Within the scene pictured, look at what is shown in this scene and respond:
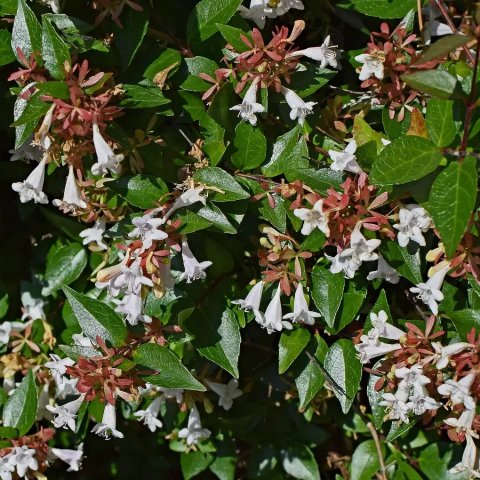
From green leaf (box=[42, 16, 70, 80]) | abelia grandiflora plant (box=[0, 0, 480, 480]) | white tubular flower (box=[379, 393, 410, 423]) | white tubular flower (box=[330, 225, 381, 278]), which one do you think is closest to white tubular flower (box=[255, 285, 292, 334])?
abelia grandiflora plant (box=[0, 0, 480, 480])

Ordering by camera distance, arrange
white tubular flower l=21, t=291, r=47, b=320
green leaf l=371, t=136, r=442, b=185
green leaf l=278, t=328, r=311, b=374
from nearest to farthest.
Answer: green leaf l=371, t=136, r=442, b=185, green leaf l=278, t=328, r=311, b=374, white tubular flower l=21, t=291, r=47, b=320

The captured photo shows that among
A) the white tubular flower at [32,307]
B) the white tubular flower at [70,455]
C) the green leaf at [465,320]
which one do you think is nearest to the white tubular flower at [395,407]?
the green leaf at [465,320]

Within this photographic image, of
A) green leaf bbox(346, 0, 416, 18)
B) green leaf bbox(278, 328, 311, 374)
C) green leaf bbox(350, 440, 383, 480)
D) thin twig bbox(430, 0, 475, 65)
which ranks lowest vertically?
green leaf bbox(350, 440, 383, 480)

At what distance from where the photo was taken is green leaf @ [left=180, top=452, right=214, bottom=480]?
8.04 ft

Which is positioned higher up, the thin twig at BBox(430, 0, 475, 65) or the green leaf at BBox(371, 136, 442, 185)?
the thin twig at BBox(430, 0, 475, 65)

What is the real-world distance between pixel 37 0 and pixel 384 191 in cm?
104

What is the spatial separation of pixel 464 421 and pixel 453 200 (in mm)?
546

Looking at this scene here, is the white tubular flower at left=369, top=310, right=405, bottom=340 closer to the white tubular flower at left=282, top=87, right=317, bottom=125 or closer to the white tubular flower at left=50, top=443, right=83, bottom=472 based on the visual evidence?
the white tubular flower at left=282, top=87, right=317, bottom=125

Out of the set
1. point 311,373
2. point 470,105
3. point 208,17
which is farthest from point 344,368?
point 208,17

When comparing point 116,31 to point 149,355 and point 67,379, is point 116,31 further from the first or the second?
point 67,379

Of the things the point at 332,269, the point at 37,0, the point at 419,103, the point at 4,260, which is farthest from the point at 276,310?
the point at 4,260

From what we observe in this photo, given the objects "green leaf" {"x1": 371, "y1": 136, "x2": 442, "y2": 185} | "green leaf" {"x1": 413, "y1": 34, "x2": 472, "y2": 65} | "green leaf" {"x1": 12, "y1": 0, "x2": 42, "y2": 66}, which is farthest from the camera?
"green leaf" {"x1": 12, "y1": 0, "x2": 42, "y2": 66}

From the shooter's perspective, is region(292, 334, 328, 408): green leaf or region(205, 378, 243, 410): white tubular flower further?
region(205, 378, 243, 410): white tubular flower

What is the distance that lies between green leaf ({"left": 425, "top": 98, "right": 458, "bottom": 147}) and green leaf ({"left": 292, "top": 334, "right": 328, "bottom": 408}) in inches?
→ 27.2
